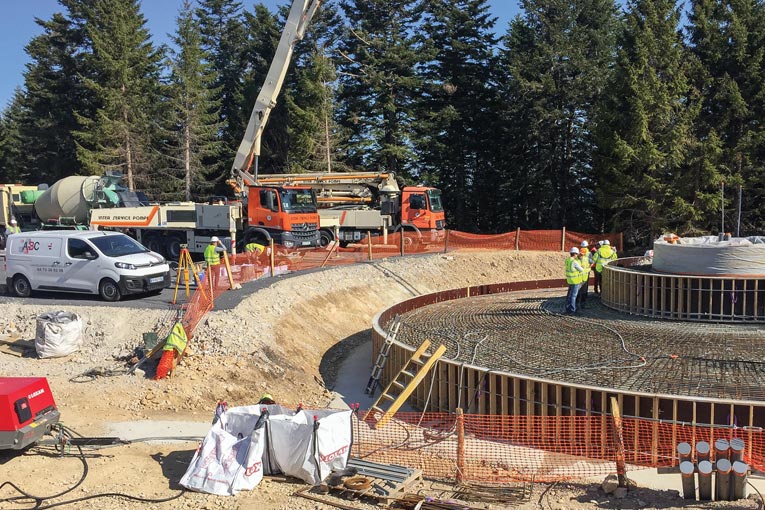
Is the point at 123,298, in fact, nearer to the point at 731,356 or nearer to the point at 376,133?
the point at 731,356

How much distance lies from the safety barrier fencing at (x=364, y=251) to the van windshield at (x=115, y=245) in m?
2.28

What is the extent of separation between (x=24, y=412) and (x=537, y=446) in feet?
23.6

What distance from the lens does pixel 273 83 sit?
87.5 feet

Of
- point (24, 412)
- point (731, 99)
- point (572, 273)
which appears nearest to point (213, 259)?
point (24, 412)

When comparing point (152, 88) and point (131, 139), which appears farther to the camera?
point (152, 88)

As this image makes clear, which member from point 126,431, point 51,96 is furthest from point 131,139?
point 126,431

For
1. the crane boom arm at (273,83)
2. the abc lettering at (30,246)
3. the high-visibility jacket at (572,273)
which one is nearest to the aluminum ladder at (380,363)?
the high-visibility jacket at (572,273)

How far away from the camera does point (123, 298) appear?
16.0 m

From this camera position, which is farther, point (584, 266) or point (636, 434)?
point (584, 266)

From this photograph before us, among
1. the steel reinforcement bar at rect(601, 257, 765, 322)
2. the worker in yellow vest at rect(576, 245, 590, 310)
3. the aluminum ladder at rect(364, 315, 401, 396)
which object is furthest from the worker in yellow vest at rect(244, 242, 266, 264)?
the steel reinforcement bar at rect(601, 257, 765, 322)

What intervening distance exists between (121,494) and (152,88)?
4067cm

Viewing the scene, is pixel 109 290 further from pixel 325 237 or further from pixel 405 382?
pixel 325 237

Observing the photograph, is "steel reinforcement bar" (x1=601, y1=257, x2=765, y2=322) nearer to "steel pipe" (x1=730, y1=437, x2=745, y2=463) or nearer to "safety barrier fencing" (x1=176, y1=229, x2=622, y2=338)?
"steel pipe" (x1=730, y1=437, x2=745, y2=463)

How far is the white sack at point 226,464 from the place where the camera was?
755 centimetres
